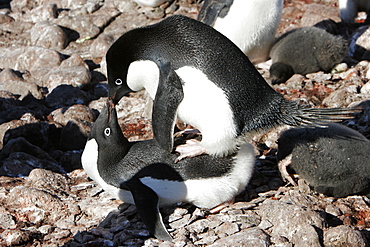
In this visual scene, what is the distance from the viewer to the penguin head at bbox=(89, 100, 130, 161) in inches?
138

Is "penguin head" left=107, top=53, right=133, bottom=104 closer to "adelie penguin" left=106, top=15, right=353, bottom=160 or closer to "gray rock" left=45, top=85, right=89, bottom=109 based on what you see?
"adelie penguin" left=106, top=15, right=353, bottom=160

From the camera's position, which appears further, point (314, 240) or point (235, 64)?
point (235, 64)

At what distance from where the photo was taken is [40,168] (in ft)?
14.1

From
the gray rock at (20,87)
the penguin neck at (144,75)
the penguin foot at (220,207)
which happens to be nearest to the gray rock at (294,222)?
the penguin foot at (220,207)

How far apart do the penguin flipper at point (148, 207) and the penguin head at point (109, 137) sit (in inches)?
9.8

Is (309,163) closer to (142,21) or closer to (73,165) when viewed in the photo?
(73,165)

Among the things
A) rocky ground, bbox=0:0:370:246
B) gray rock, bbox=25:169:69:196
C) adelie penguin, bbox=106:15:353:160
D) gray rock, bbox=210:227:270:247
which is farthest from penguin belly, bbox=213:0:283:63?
gray rock, bbox=210:227:270:247

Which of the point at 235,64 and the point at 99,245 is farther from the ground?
the point at 235,64

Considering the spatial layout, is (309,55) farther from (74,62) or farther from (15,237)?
(15,237)

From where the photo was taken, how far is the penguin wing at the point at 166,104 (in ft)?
11.1

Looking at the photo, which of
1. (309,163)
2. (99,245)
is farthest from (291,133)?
(99,245)

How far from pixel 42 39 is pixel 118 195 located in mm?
4439

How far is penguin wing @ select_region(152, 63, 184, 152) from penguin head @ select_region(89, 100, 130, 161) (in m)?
0.27

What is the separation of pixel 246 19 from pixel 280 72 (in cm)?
69
